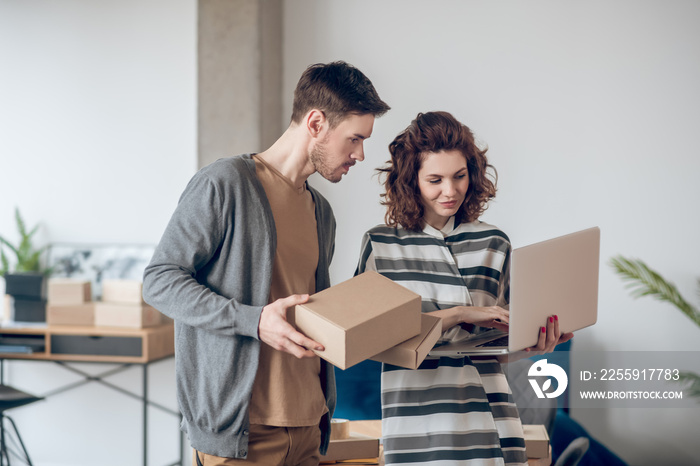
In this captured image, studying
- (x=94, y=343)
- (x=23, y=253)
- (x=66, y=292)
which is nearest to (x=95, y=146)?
(x=23, y=253)

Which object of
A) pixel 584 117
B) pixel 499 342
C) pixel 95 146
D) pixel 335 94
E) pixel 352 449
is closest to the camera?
pixel 335 94

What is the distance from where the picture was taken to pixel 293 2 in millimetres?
3701

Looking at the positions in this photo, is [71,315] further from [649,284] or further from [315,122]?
[649,284]

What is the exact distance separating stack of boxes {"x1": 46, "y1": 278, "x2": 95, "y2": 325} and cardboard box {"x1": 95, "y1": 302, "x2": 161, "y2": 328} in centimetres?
6

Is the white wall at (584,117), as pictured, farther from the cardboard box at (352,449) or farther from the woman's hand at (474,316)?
the woman's hand at (474,316)

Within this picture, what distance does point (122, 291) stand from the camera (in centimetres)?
340

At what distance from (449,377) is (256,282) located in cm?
57

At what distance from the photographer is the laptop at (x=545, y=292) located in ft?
4.76

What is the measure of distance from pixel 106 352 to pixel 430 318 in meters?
2.40

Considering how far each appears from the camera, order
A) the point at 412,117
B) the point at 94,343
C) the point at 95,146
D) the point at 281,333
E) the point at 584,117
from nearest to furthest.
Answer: the point at 281,333, the point at 94,343, the point at 584,117, the point at 412,117, the point at 95,146

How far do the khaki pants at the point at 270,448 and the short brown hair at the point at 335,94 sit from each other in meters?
0.69

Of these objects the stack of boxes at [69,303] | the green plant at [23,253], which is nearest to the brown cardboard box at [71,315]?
the stack of boxes at [69,303]

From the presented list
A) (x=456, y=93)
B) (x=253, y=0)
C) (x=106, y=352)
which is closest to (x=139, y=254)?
(x=106, y=352)

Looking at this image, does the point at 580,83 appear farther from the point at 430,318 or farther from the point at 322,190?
the point at 430,318
